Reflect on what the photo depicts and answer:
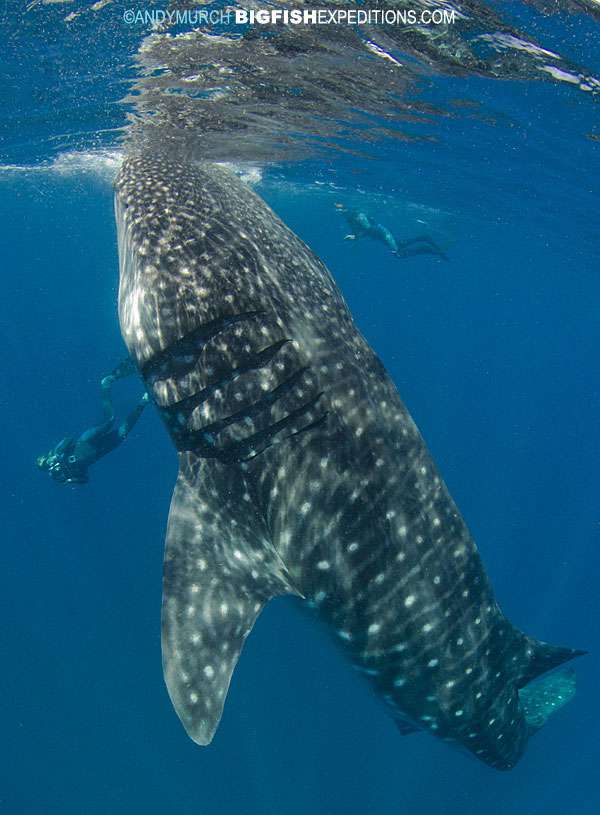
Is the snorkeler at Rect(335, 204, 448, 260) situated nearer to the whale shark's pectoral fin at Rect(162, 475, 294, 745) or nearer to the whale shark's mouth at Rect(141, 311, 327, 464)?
the whale shark's mouth at Rect(141, 311, 327, 464)

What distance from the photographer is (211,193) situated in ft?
19.2

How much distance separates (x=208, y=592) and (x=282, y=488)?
0.92m

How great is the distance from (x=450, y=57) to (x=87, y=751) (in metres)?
16.8

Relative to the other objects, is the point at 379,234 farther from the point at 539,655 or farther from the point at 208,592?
the point at 208,592

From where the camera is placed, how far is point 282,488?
13.7 feet

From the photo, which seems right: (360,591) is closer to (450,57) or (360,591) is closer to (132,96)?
(450,57)

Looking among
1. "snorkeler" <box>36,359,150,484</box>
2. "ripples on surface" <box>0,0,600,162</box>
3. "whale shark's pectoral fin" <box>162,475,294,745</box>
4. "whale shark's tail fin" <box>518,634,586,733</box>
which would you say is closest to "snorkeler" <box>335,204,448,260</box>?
"ripples on surface" <box>0,0,600,162</box>

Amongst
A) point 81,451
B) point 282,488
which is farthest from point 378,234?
point 282,488

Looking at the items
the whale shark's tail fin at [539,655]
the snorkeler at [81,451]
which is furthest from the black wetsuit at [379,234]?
the whale shark's tail fin at [539,655]

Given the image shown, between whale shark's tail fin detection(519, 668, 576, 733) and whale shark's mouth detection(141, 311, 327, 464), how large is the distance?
4.61 m

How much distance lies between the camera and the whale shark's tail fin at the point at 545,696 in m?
6.90

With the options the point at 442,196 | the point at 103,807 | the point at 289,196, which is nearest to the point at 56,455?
the point at 103,807

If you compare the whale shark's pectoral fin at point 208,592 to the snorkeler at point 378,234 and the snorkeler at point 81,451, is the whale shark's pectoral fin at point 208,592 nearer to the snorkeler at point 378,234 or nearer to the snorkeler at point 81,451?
the snorkeler at point 81,451

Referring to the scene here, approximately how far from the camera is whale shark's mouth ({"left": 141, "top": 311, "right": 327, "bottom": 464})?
13.7ft
